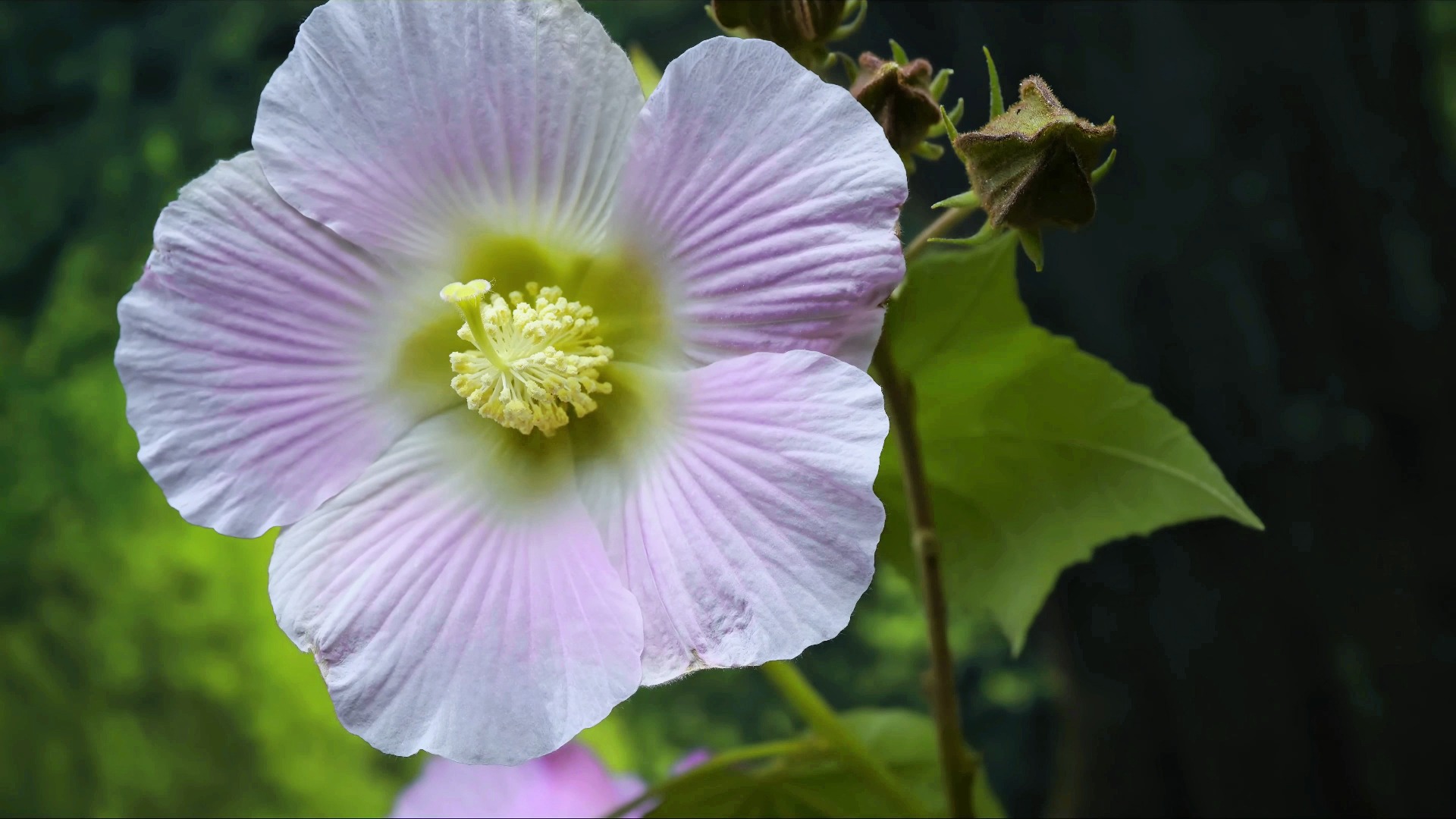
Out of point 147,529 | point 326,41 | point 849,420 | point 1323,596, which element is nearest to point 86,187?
point 147,529

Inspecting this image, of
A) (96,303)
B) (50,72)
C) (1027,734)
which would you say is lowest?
(1027,734)

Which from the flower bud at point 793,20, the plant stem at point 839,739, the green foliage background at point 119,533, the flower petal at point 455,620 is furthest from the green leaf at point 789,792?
the green foliage background at point 119,533

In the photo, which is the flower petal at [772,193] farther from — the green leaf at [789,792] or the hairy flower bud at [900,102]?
the green leaf at [789,792]

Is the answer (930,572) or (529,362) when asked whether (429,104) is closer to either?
(529,362)

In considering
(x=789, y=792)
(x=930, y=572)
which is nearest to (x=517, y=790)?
(x=789, y=792)

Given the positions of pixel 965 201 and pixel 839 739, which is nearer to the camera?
pixel 965 201

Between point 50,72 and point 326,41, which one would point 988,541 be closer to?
point 326,41
